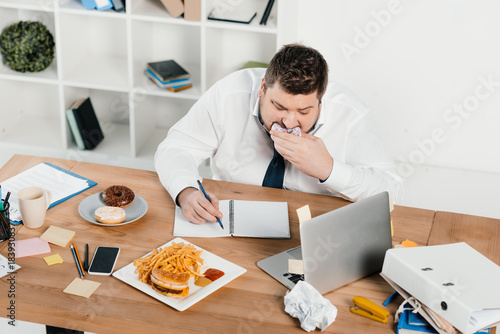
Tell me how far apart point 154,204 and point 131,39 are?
1556 mm

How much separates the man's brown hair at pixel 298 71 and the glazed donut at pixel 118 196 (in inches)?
22.7

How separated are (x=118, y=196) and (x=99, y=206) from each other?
66mm

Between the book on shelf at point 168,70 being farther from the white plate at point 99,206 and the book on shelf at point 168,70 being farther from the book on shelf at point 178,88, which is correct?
the white plate at point 99,206

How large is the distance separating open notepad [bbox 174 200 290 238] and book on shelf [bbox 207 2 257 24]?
4.70ft

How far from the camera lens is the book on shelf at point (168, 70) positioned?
3.36 m

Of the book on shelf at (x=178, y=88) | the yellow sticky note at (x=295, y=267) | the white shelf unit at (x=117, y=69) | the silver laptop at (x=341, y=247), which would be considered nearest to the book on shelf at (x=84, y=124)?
the white shelf unit at (x=117, y=69)

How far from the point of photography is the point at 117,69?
11.6 ft

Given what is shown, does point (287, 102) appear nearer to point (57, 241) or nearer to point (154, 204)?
point (154, 204)

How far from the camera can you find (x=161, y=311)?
4.89 feet

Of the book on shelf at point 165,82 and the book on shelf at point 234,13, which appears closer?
the book on shelf at point 234,13

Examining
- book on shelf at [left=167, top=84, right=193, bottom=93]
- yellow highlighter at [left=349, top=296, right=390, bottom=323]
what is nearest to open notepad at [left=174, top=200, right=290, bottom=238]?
yellow highlighter at [left=349, top=296, right=390, bottom=323]

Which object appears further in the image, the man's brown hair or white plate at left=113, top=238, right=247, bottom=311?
the man's brown hair

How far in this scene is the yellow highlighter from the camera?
4.91 ft

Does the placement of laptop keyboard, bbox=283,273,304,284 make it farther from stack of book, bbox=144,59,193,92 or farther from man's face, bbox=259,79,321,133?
stack of book, bbox=144,59,193,92
